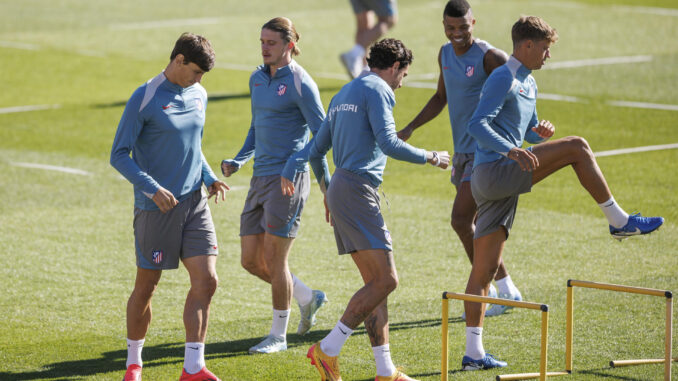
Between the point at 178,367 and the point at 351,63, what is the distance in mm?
13070

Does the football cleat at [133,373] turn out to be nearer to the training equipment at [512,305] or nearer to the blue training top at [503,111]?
the training equipment at [512,305]

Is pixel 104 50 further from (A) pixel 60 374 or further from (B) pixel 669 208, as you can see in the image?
(A) pixel 60 374

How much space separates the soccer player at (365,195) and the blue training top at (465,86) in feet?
5.66

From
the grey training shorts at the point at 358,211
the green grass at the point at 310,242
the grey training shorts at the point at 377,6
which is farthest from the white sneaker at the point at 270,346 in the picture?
the grey training shorts at the point at 377,6

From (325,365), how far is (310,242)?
4.61 m

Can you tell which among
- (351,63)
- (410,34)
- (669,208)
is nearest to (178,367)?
(669,208)

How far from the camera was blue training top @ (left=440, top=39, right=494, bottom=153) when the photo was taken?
917 centimetres

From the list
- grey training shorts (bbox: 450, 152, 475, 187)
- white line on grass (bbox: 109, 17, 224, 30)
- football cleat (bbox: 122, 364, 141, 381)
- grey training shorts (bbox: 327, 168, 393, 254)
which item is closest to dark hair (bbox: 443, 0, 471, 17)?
grey training shorts (bbox: 450, 152, 475, 187)

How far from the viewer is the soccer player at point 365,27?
20734 millimetres

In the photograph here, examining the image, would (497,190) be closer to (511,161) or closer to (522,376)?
(511,161)

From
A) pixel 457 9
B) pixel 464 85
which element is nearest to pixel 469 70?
pixel 464 85

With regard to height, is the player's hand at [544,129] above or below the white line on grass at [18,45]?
below

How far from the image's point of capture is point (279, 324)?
28.3ft

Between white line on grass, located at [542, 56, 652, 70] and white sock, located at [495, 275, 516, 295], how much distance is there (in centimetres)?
1441
